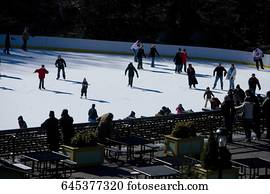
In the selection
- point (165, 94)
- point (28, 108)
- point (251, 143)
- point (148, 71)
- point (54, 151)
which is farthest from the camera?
point (148, 71)

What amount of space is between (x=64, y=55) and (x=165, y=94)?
1309 centimetres

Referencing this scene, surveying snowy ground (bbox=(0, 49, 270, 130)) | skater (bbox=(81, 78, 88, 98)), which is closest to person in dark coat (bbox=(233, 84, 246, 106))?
snowy ground (bbox=(0, 49, 270, 130))

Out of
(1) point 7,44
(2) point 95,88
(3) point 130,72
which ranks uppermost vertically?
(1) point 7,44

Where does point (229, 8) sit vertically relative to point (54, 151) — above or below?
above

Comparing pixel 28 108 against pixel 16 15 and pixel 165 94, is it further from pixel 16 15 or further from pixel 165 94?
pixel 16 15

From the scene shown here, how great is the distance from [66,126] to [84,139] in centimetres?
67

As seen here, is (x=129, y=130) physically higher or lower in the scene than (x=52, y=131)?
lower

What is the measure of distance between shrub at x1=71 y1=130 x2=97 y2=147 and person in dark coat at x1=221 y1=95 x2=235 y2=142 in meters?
4.28

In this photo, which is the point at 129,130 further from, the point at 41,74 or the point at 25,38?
the point at 25,38

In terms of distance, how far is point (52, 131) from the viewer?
679 inches

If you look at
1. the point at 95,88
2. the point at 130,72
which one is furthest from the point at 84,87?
the point at 130,72

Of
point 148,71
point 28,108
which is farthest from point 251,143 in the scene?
point 148,71

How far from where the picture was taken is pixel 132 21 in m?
57.2

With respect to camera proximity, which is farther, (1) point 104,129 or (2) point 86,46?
(2) point 86,46
